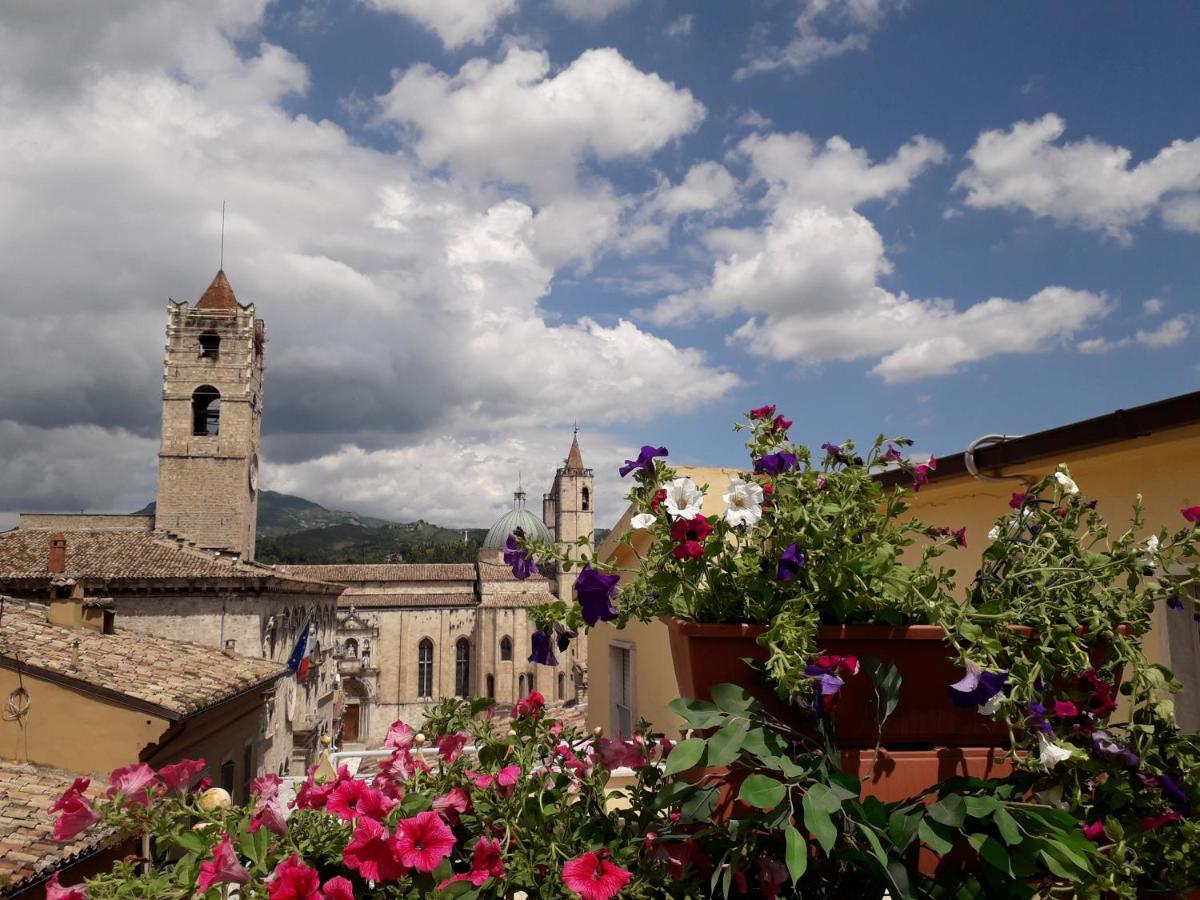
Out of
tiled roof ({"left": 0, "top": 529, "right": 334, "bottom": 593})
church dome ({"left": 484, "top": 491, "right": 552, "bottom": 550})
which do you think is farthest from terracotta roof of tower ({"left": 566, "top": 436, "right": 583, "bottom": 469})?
tiled roof ({"left": 0, "top": 529, "right": 334, "bottom": 593})

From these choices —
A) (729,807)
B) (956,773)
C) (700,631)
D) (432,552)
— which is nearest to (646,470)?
(700,631)

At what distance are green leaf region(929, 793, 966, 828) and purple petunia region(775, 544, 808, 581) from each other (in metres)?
0.47

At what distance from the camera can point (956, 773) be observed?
5.04 ft

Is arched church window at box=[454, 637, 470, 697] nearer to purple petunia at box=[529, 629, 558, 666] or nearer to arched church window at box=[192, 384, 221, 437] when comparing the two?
arched church window at box=[192, 384, 221, 437]

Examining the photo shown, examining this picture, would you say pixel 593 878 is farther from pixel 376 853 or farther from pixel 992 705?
pixel 992 705

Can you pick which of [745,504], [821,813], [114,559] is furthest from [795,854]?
[114,559]

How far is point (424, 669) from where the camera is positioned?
50094 mm

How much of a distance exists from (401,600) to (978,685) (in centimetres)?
5165

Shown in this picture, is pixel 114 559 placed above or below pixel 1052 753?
below

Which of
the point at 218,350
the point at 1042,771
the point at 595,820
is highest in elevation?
the point at 218,350

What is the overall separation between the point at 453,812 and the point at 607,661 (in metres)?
6.63

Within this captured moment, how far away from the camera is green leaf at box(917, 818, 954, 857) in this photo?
1.18 metres

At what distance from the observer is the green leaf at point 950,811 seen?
121 cm

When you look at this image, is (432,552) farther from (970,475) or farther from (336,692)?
(970,475)
